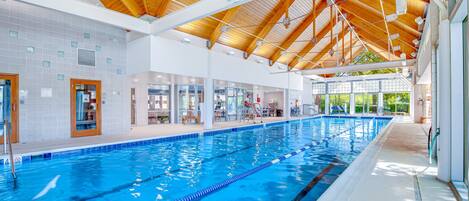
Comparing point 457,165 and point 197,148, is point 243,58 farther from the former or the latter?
point 457,165

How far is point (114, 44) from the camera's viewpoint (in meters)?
7.77

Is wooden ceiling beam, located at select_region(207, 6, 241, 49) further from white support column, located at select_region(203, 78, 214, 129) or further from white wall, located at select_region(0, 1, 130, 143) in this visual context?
white wall, located at select_region(0, 1, 130, 143)

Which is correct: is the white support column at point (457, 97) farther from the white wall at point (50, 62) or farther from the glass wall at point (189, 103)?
the glass wall at point (189, 103)

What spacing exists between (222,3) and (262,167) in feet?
11.5

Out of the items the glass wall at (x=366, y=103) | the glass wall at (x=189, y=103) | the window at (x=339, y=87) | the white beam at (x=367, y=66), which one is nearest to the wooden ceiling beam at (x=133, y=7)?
the glass wall at (x=189, y=103)

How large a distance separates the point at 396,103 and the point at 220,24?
54.6 feet

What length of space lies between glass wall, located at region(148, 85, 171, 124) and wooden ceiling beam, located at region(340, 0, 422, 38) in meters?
8.61

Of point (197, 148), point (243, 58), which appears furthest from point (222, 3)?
point (243, 58)

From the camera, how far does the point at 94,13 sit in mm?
6129

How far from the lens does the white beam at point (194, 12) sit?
5504 millimetres

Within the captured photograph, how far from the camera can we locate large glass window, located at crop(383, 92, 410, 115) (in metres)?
19.0

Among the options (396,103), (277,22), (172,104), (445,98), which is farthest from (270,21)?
(396,103)

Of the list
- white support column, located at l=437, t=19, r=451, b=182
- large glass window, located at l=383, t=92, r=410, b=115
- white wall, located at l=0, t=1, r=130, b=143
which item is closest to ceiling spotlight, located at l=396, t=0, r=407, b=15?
white support column, located at l=437, t=19, r=451, b=182

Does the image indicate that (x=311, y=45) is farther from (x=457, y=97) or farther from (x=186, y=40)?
(x=457, y=97)
